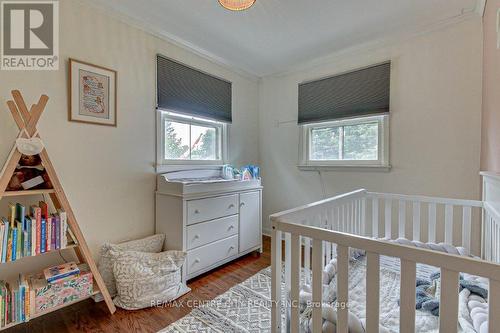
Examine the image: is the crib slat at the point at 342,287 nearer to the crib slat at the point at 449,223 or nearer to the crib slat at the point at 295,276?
the crib slat at the point at 295,276

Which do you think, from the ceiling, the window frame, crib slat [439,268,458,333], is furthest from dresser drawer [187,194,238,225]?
crib slat [439,268,458,333]

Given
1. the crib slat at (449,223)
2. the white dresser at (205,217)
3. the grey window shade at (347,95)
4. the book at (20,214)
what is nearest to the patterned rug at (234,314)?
the white dresser at (205,217)

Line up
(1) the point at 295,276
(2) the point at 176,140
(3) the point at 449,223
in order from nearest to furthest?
(1) the point at 295,276 → (3) the point at 449,223 → (2) the point at 176,140

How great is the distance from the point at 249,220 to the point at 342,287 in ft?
5.82

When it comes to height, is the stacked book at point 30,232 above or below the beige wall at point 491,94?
below

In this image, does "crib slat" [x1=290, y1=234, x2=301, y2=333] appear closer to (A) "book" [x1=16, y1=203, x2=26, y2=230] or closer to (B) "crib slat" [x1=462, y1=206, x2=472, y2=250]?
(B) "crib slat" [x1=462, y1=206, x2=472, y2=250]

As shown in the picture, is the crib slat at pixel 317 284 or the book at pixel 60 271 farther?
the book at pixel 60 271

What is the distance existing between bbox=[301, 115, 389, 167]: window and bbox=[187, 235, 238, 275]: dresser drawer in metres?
1.34

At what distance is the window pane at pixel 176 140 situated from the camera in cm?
238

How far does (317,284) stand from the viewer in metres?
0.94

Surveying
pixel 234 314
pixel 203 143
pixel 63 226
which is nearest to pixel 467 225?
pixel 234 314

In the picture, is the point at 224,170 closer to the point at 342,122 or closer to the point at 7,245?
the point at 342,122

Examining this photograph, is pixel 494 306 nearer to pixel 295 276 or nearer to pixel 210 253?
pixel 295 276

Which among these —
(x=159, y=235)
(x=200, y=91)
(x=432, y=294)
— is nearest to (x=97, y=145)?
(x=159, y=235)
